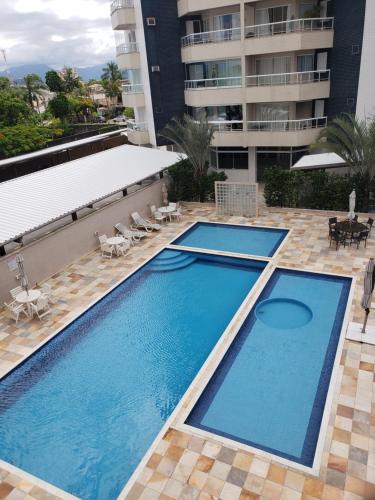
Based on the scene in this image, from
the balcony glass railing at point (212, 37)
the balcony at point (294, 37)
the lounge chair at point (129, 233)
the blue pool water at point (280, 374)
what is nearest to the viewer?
the blue pool water at point (280, 374)

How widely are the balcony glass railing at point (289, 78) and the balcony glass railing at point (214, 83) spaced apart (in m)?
0.82

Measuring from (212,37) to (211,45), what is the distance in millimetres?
1121

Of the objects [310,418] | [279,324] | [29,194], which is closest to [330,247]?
[279,324]

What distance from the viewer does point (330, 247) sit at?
17.7 metres

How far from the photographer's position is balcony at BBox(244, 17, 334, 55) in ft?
81.3

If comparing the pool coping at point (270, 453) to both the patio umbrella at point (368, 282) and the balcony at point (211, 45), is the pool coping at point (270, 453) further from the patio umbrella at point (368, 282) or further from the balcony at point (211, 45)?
the balcony at point (211, 45)

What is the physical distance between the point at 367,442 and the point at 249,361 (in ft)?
12.1

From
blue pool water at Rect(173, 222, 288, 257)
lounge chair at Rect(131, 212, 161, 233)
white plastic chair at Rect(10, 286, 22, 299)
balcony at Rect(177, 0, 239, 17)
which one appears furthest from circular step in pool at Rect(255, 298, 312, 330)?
balcony at Rect(177, 0, 239, 17)

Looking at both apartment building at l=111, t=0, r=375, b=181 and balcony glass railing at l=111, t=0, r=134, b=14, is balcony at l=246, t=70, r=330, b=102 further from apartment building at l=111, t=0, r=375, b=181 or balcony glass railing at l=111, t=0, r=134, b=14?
balcony glass railing at l=111, t=0, r=134, b=14

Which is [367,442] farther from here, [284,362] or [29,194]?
[29,194]

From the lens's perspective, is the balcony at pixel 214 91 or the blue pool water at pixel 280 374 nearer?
the blue pool water at pixel 280 374

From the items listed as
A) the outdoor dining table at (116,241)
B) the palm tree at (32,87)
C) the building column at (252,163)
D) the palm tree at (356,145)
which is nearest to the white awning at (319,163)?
the palm tree at (356,145)

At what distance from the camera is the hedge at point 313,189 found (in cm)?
2048

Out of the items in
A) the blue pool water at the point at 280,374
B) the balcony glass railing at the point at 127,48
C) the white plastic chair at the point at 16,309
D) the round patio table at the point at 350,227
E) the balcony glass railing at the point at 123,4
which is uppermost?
the balcony glass railing at the point at 123,4
